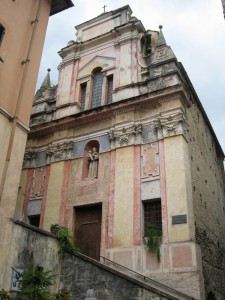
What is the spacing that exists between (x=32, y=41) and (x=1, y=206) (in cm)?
610

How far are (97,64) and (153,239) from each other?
10613 millimetres

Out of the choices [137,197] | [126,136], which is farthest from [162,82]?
[137,197]

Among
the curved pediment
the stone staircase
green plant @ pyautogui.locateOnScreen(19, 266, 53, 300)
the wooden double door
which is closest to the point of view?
green plant @ pyautogui.locateOnScreen(19, 266, 53, 300)

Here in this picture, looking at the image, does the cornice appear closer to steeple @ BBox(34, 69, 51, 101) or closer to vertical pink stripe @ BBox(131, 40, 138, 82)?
vertical pink stripe @ BBox(131, 40, 138, 82)

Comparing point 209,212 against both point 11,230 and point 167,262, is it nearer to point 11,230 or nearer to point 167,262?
point 167,262

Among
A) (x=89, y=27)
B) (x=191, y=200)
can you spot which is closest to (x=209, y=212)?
(x=191, y=200)

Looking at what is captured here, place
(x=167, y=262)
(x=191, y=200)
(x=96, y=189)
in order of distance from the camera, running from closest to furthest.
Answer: (x=167, y=262) → (x=191, y=200) → (x=96, y=189)

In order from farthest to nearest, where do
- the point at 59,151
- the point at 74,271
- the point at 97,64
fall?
the point at 97,64
the point at 59,151
the point at 74,271

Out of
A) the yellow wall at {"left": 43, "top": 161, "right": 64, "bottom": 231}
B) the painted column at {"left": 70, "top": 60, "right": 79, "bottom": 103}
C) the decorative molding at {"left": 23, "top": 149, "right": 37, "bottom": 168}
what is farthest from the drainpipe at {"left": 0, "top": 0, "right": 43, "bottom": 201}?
the decorative molding at {"left": 23, "top": 149, "right": 37, "bottom": 168}

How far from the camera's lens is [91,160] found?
657 inches

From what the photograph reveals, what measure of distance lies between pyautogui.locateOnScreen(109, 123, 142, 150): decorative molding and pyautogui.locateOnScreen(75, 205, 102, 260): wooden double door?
9.72ft

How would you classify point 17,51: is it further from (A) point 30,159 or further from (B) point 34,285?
(B) point 34,285

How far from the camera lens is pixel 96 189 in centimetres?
1555

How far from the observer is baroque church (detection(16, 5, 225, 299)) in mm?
13219
